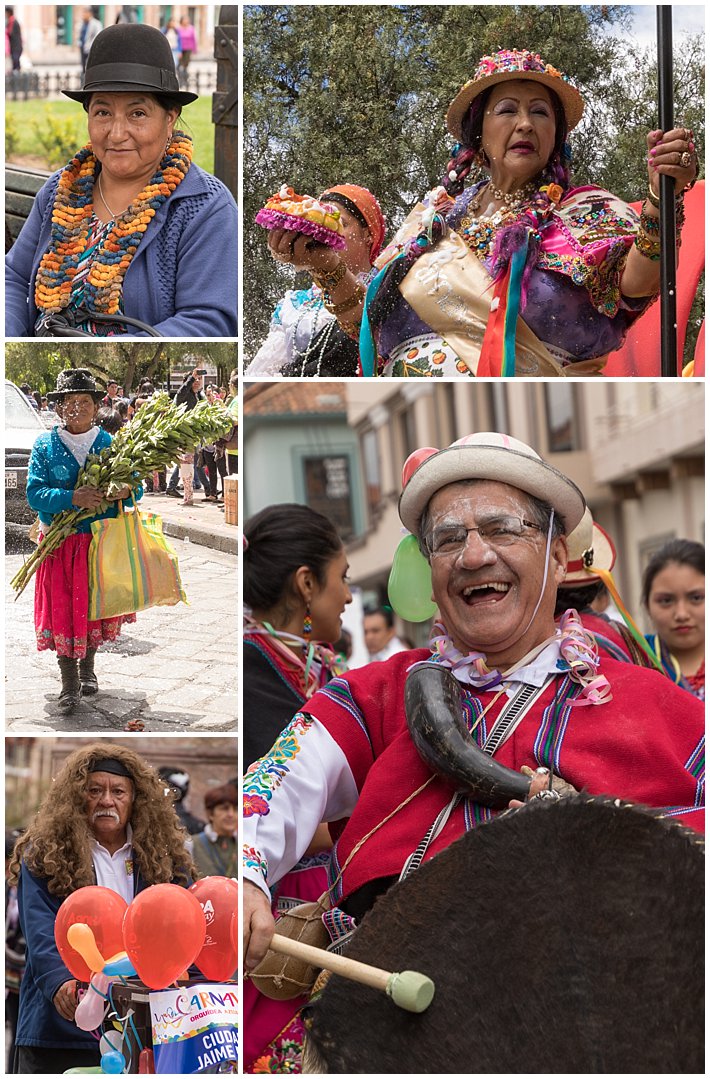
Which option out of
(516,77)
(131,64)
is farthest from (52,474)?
(516,77)

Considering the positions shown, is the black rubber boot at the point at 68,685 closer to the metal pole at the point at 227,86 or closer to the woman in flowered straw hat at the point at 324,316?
the woman in flowered straw hat at the point at 324,316

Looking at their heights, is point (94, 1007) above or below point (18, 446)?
below

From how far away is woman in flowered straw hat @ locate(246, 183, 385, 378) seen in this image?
11.5 ft

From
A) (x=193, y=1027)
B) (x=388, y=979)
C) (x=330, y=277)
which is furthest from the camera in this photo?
(x=330, y=277)

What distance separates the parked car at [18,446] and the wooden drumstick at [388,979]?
1272 millimetres

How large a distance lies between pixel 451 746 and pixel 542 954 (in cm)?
46

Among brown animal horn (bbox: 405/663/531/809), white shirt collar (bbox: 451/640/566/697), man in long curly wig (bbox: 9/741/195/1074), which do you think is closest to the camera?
brown animal horn (bbox: 405/663/531/809)

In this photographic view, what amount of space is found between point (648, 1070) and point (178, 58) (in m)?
2.52

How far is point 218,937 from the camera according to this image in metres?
3.03

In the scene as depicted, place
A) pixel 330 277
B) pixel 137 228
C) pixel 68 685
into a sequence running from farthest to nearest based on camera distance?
pixel 330 277
pixel 137 228
pixel 68 685

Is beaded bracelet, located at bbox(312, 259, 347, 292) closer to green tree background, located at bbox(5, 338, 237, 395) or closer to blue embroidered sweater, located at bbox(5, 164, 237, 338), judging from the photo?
blue embroidered sweater, located at bbox(5, 164, 237, 338)

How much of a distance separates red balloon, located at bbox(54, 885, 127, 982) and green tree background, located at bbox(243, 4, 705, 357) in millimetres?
1470

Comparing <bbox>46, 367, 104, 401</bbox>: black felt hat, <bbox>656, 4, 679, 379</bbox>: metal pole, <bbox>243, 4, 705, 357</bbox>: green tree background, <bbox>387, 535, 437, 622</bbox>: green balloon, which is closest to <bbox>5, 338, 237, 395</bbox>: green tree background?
<bbox>46, 367, 104, 401</bbox>: black felt hat

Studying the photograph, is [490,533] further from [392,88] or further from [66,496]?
[392,88]
